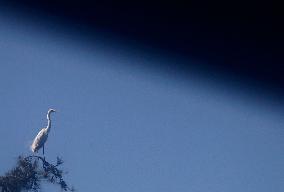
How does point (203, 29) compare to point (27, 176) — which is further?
Answer: point (27, 176)

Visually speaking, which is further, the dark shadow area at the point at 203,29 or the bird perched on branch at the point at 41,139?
the bird perched on branch at the point at 41,139

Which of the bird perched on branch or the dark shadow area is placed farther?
the bird perched on branch

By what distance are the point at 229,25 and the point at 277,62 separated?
479mm

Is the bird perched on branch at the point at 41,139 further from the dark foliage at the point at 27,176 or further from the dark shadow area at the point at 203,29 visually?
the dark shadow area at the point at 203,29

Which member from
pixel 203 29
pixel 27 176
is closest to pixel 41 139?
pixel 27 176

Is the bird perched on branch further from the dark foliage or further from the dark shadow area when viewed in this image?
the dark shadow area

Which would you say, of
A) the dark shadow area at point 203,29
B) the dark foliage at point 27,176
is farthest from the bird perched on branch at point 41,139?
the dark shadow area at point 203,29

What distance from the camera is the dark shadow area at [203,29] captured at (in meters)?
3.01

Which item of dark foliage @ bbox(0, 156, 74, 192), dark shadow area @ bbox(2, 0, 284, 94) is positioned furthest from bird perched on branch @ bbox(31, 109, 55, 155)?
dark shadow area @ bbox(2, 0, 284, 94)

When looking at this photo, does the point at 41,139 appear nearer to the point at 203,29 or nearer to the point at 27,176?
the point at 27,176

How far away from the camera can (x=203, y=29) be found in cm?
309

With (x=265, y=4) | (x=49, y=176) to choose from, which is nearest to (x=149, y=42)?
(x=265, y=4)

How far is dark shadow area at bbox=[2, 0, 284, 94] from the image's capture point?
301cm

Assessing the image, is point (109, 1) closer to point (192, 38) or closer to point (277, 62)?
point (192, 38)
